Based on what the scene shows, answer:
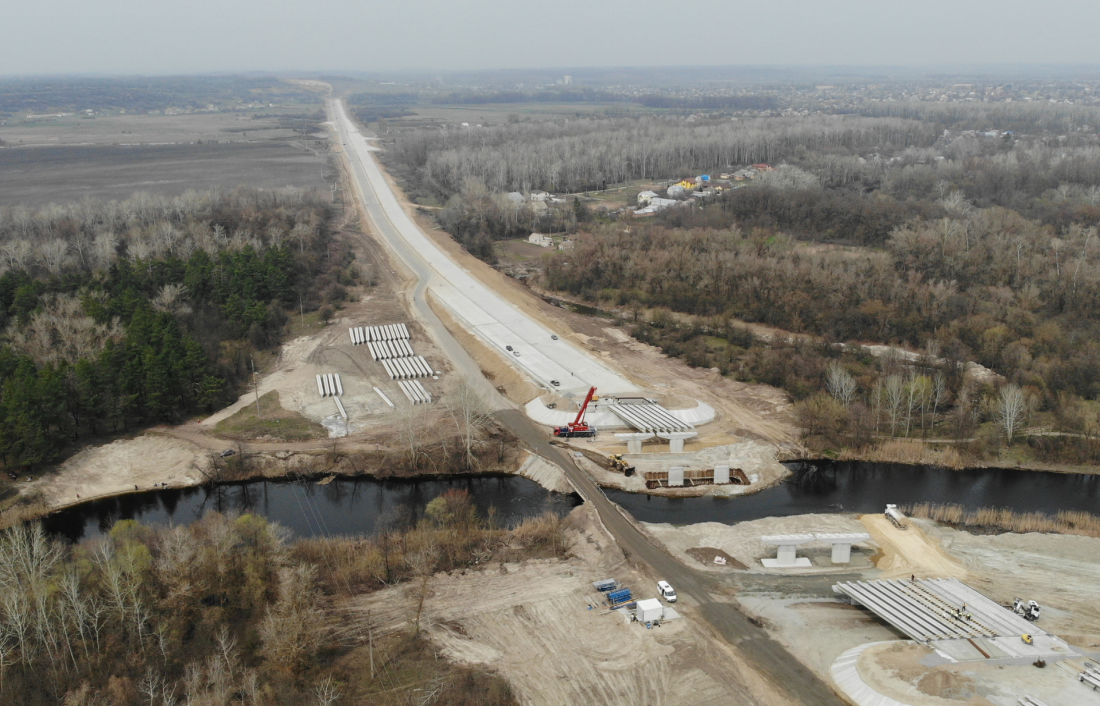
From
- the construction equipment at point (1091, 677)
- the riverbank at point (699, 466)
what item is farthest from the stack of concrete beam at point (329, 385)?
the construction equipment at point (1091, 677)

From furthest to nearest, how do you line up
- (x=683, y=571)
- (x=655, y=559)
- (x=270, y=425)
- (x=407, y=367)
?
1. (x=407, y=367)
2. (x=270, y=425)
3. (x=655, y=559)
4. (x=683, y=571)

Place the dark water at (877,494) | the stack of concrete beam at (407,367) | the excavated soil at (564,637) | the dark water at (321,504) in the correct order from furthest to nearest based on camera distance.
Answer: the stack of concrete beam at (407,367) < the dark water at (877,494) < the dark water at (321,504) < the excavated soil at (564,637)

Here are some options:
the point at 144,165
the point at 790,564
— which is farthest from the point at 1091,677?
the point at 144,165

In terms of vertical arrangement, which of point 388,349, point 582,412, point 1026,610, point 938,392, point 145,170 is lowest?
point 1026,610

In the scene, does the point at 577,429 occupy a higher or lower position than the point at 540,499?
higher

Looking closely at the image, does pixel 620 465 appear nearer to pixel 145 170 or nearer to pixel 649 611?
pixel 649 611

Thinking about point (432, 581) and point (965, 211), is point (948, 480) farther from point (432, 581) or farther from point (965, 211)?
point (965, 211)

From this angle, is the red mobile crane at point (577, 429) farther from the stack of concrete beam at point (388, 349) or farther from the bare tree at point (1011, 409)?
the bare tree at point (1011, 409)

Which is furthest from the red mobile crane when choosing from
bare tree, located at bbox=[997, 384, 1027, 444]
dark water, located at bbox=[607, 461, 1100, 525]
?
bare tree, located at bbox=[997, 384, 1027, 444]
